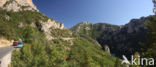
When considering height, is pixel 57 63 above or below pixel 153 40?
below

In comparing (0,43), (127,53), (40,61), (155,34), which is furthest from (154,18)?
(127,53)

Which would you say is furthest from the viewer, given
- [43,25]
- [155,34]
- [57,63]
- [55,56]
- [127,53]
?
[127,53]

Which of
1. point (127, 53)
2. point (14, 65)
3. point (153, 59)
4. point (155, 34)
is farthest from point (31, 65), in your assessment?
point (127, 53)

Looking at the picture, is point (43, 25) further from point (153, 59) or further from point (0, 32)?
point (153, 59)

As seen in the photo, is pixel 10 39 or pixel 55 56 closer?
pixel 55 56

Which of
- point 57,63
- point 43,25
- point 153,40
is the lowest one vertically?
point 57,63

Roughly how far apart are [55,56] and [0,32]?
37655 mm

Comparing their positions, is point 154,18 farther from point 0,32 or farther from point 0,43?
point 0,32

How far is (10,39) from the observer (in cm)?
4031

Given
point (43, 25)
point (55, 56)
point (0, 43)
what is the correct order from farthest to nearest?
point (43, 25) < point (0, 43) < point (55, 56)

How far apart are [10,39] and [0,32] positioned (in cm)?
411

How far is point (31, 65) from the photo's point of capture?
37.7ft

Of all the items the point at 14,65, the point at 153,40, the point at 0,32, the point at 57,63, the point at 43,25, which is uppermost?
the point at 43,25

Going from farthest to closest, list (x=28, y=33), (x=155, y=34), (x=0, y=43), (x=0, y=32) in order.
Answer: (x=28, y=33) < (x=0, y=32) < (x=0, y=43) < (x=155, y=34)
